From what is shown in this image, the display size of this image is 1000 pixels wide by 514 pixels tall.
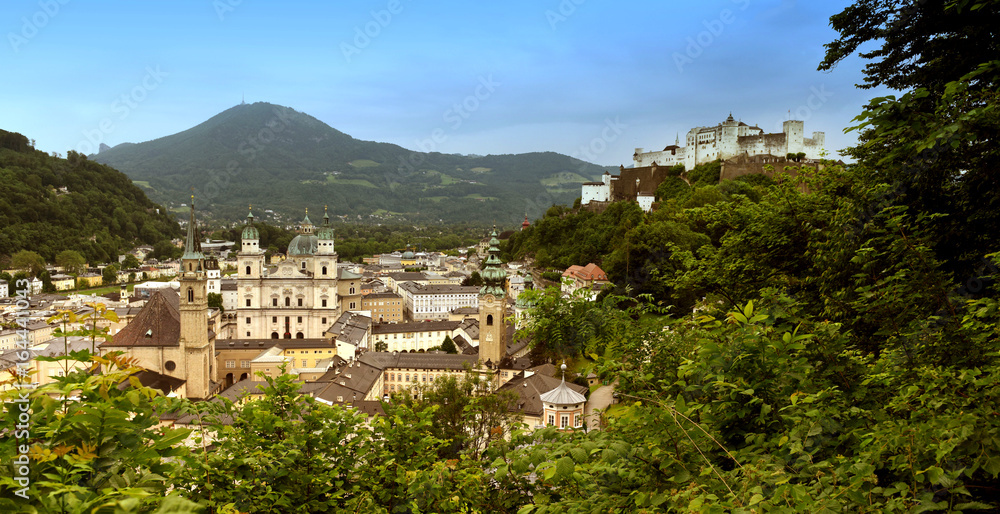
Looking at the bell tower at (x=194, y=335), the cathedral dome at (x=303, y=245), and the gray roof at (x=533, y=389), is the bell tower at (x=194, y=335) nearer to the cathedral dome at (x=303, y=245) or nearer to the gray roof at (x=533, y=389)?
the gray roof at (x=533, y=389)

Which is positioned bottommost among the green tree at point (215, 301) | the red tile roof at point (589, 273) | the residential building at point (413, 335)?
the residential building at point (413, 335)

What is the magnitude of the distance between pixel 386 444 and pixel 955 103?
19.7 feet

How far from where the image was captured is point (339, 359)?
4250 centimetres

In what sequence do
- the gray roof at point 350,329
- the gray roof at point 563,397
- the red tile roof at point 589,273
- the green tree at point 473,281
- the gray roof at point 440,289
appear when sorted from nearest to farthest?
the gray roof at point 563,397 < the red tile roof at point 589,273 < the gray roof at point 350,329 < the green tree at point 473,281 < the gray roof at point 440,289

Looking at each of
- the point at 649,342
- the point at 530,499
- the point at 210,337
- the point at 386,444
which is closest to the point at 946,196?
the point at 649,342

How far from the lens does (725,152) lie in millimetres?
63562

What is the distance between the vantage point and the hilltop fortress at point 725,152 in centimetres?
5842

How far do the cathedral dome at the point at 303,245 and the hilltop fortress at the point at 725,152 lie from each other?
33891 mm

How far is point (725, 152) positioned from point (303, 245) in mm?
45283

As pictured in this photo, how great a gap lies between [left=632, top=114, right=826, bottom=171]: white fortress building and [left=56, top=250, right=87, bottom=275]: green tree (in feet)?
294

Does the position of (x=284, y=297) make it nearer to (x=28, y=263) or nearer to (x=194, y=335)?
(x=194, y=335)

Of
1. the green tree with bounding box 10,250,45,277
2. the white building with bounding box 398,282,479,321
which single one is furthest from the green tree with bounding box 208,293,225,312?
the green tree with bounding box 10,250,45,277

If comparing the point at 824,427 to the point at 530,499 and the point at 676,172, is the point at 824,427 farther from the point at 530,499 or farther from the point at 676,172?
the point at 676,172

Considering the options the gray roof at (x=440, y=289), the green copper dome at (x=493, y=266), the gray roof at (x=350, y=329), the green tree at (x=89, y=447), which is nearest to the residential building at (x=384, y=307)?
the gray roof at (x=440, y=289)
